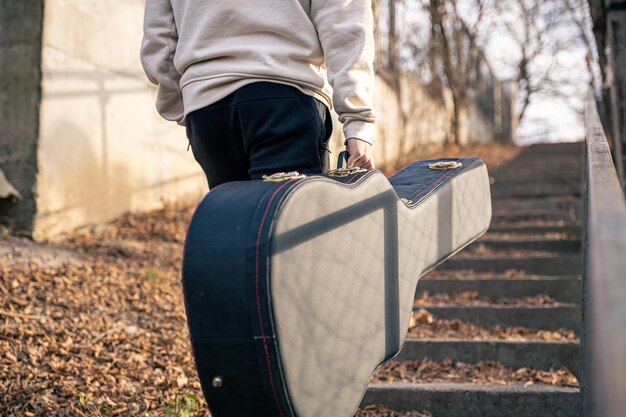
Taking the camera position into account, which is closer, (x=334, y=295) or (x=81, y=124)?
(x=334, y=295)

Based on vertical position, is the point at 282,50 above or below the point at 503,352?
above

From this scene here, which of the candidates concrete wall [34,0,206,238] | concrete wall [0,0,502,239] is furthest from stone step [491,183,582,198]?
concrete wall [34,0,206,238]

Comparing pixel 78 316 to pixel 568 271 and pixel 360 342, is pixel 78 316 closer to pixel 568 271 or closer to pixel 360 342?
pixel 360 342

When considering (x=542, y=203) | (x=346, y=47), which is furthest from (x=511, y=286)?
(x=346, y=47)

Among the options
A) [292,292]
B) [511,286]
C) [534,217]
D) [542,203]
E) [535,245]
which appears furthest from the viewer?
[542,203]

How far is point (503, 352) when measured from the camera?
10.2ft

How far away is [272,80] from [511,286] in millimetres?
2706

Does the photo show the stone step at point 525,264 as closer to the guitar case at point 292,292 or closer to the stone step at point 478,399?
the stone step at point 478,399

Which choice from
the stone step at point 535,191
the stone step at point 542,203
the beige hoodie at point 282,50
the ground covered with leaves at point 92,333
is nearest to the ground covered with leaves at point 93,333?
the ground covered with leaves at point 92,333

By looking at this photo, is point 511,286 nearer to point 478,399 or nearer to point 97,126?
point 478,399

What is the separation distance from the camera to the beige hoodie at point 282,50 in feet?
5.71

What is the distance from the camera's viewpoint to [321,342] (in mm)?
1503

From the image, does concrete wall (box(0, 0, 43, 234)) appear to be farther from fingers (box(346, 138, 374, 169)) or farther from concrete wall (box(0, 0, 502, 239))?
fingers (box(346, 138, 374, 169))

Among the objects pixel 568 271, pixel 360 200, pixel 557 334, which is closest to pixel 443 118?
pixel 568 271
